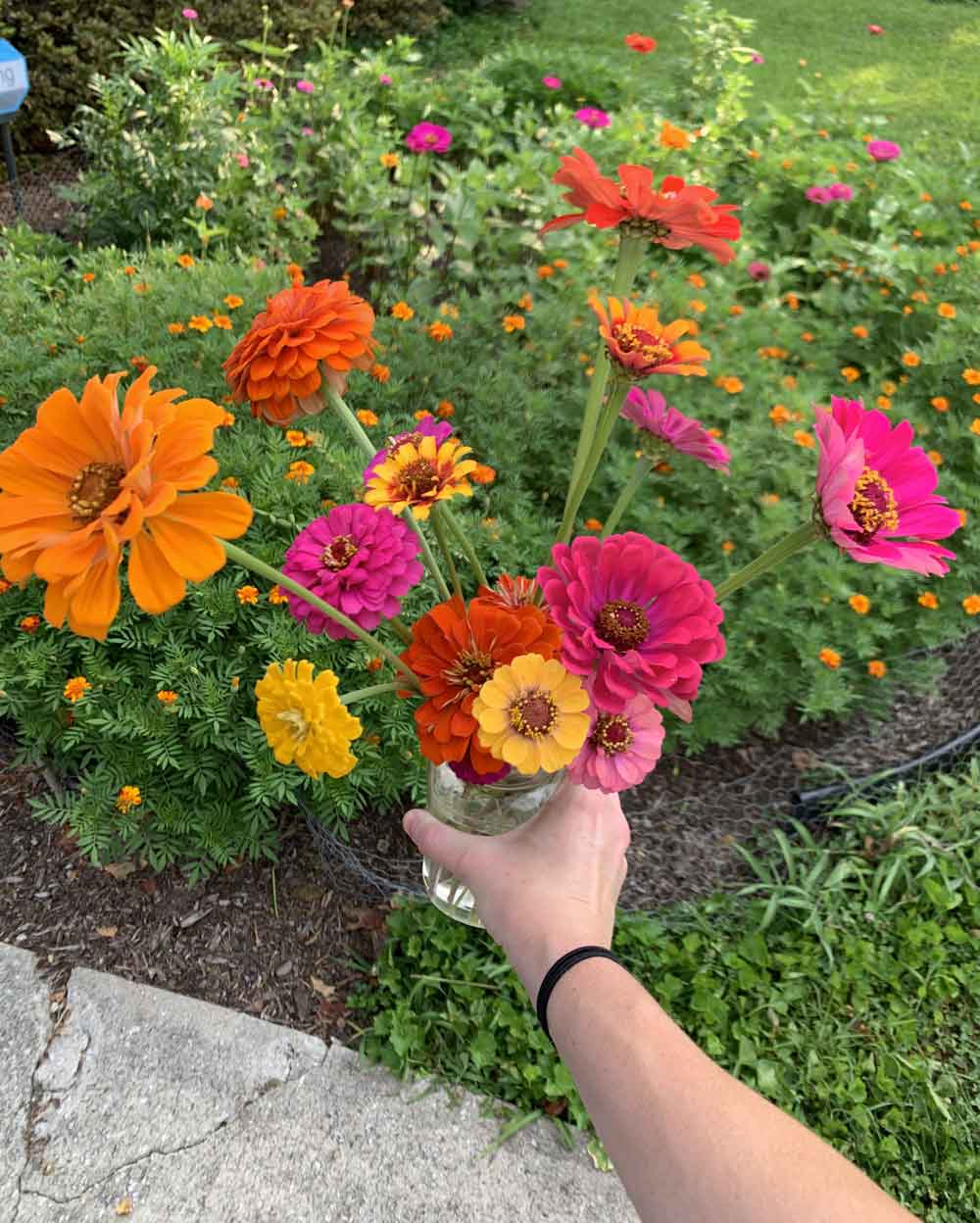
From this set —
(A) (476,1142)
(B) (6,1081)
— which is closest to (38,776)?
(B) (6,1081)

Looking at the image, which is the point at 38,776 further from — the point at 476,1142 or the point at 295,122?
the point at 295,122

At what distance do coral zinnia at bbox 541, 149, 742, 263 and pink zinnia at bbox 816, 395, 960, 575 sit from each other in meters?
0.19

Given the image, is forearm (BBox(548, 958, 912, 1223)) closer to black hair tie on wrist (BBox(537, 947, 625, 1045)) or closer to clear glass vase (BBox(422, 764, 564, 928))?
black hair tie on wrist (BBox(537, 947, 625, 1045))

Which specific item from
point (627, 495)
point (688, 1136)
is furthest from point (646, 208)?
point (688, 1136)

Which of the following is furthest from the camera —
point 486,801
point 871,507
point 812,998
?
point 812,998

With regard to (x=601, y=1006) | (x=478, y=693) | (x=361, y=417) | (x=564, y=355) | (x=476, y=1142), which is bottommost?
(x=476, y=1142)

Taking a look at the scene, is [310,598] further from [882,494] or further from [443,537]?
[882,494]

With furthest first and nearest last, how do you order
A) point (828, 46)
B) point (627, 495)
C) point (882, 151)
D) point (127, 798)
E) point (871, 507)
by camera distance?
point (828, 46), point (882, 151), point (127, 798), point (627, 495), point (871, 507)

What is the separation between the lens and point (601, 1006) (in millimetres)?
848

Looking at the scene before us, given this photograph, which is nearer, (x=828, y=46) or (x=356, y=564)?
(x=356, y=564)

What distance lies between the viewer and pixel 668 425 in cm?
84

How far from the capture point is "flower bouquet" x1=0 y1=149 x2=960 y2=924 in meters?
0.57

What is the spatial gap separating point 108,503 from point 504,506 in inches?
65.8

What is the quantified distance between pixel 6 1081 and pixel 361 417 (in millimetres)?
1447
